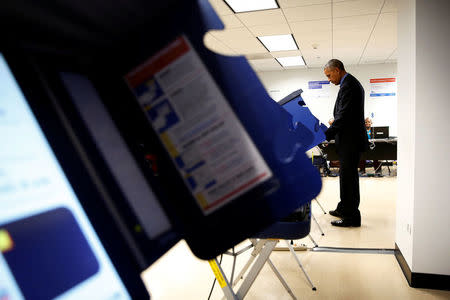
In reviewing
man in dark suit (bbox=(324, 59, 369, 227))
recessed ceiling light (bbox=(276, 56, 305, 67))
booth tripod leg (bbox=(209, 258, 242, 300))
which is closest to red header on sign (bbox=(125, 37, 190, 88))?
booth tripod leg (bbox=(209, 258, 242, 300))

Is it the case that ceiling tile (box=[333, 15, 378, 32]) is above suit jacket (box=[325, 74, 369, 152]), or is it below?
above

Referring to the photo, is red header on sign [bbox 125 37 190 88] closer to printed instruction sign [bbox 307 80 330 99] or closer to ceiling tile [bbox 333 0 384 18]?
ceiling tile [bbox 333 0 384 18]

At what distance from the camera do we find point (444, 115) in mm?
1925

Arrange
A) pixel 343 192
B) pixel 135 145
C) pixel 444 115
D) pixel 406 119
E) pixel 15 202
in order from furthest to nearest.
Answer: pixel 343 192 < pixel 406 119 < pixel 444 115 < pixel 135 145 < pixel 15 202

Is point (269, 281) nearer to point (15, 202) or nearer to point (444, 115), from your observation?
point (444, 115)

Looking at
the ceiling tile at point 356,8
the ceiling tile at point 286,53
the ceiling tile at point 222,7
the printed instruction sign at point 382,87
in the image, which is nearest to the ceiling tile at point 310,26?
the ceiling tile at point 356,8

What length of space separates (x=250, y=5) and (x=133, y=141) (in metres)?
3.89

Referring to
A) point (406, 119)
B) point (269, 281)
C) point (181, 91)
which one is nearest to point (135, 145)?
point (181, 91)

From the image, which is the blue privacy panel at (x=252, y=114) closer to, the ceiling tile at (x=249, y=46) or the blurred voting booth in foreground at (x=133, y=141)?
the blurred voting booth in foreground at (x=133, y=141)

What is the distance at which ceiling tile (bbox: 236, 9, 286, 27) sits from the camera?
4.04m

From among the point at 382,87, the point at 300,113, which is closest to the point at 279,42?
the point at 382,87

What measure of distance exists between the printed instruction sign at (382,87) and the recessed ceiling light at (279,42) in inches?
121

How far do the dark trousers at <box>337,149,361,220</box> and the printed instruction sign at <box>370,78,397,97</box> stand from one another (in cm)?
570

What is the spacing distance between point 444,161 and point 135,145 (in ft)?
7.09
